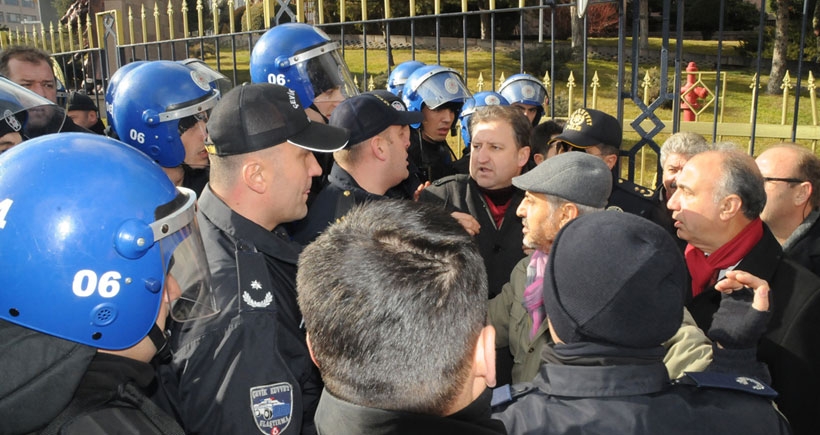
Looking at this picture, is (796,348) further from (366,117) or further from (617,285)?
(366,117)

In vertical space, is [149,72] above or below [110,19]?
below

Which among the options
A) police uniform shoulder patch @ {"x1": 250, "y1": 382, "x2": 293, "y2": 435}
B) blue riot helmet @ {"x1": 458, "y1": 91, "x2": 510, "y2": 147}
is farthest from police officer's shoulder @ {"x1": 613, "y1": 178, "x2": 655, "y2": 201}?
police uniform shoulder patch @ {"x1": 250, "y1": 382, "x2": 293, "y2": 435}

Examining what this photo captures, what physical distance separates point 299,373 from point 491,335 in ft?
2.98

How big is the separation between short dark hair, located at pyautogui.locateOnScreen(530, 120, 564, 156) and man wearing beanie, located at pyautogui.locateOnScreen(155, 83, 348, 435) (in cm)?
243

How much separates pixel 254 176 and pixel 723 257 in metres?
2.11

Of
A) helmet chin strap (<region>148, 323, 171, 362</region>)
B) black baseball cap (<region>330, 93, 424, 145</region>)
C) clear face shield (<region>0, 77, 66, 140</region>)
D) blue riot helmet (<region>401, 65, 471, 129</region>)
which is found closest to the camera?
helmet chin strap (<region>148, 323, 171, 362</region>)

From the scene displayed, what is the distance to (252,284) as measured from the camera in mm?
2066

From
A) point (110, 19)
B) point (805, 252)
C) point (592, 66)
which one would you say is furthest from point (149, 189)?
point (592, 66)

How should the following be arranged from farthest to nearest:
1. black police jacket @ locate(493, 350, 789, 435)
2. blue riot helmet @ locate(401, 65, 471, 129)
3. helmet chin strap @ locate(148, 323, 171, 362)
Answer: blue riot helmet @ locate(401, 65, 471, 129)
helmet chin strap @ locate(148, 323, 171, 362)
black police jacket @ locate(493, 350, 789, 435)

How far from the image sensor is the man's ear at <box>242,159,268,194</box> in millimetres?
2410

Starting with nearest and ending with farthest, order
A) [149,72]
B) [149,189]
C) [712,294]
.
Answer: [149,189] < [712,294] < [149,72]

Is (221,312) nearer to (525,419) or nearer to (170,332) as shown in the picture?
(170,332)

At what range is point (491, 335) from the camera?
142 cm

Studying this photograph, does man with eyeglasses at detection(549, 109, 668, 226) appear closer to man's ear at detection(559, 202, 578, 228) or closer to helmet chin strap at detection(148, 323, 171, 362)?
man's ear at detection(559, 202, 578, 228)
